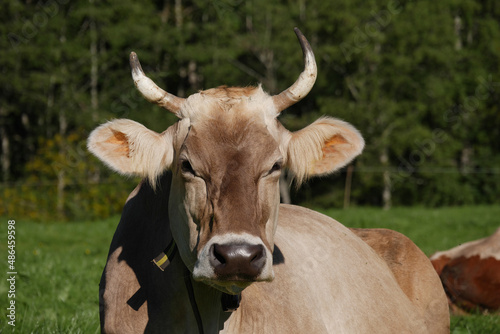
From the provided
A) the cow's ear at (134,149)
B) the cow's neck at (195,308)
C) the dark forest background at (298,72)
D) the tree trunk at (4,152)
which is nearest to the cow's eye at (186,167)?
the cow's ear at (134,149)

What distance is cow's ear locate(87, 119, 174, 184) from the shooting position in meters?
3.39

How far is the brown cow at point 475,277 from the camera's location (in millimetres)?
6543

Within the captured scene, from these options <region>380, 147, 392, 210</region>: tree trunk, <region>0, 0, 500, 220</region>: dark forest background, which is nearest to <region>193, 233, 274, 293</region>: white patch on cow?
<region>0, 0, 500, 220</region>: dark forest background

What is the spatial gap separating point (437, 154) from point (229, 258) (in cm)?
3041

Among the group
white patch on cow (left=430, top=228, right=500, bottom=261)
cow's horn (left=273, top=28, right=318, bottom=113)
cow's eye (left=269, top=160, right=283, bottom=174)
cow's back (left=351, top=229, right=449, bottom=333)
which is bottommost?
white patch on cow (left=430, top=228, right=500, bottom=261)

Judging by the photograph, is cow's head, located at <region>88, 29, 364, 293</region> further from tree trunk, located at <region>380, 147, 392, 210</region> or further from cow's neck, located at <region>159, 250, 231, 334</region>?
tree trunk, located at <region>380, 147, 392, 210</region>

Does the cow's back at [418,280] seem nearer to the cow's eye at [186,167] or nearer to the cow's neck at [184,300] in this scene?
the cow's neck at [184,300]

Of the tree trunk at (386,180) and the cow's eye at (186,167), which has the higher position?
the cow's eye at (186,167)

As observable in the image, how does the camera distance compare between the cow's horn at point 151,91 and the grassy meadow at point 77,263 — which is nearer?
the cow's horn at point 151,91

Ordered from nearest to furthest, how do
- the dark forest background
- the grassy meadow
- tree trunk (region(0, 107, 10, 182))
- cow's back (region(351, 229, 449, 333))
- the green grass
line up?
1. cow's back (region(351, 229, 449, 333))
2. the green grass
3. the grassy meadow
4. the dark forest background
5. tree trunk (region(0, 107, 10, 182))

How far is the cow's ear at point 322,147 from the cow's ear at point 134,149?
0.68 m

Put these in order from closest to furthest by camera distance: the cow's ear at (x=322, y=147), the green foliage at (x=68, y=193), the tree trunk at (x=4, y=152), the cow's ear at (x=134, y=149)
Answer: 1. the cow's ear at (x=134, y=149)
2. the cow's ear at (x=322, y=147)
3. the green foliage at (x=68, y=193)
4. the tree trunk at (x=4, y=152)

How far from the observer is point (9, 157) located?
31.2 m

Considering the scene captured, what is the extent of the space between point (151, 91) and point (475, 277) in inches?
179
